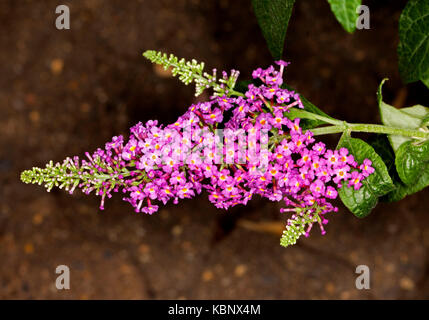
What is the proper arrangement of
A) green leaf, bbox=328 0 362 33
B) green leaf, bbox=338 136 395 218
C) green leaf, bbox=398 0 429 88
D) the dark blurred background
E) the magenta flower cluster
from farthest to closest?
the dark blurred background → green leaf, bbox=398 0 429 88 → green leaf, bbox=338 136 395 218 → the magenta flower cluster → green leaf, bbox=328 0 362 33

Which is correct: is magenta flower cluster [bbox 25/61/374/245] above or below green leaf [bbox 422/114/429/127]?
below

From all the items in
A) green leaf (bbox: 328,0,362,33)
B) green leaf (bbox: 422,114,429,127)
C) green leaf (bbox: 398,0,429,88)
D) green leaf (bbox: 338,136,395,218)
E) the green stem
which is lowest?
green leaf (bbox: 338,136,395,218)

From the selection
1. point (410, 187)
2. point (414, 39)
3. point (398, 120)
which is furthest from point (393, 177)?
point (414, 39)

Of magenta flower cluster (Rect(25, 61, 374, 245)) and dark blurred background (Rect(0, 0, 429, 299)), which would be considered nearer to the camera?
magenta flower cluster (Rect(25, 61, 374, 245))

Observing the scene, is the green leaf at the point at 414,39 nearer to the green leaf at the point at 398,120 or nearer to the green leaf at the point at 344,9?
the green leaf at the point at 398,120

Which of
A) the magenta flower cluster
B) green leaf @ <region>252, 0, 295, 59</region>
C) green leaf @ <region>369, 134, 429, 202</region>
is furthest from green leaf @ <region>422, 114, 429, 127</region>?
green leaf @ <region>252, 0, 295, 59</region>

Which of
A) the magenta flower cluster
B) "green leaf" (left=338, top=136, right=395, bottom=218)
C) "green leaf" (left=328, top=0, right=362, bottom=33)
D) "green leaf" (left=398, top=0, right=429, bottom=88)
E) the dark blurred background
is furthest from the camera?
the dark blurred background

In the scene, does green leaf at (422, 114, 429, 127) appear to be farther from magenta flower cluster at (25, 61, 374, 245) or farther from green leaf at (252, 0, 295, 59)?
green leaf at (252, 0, 295, 59)
